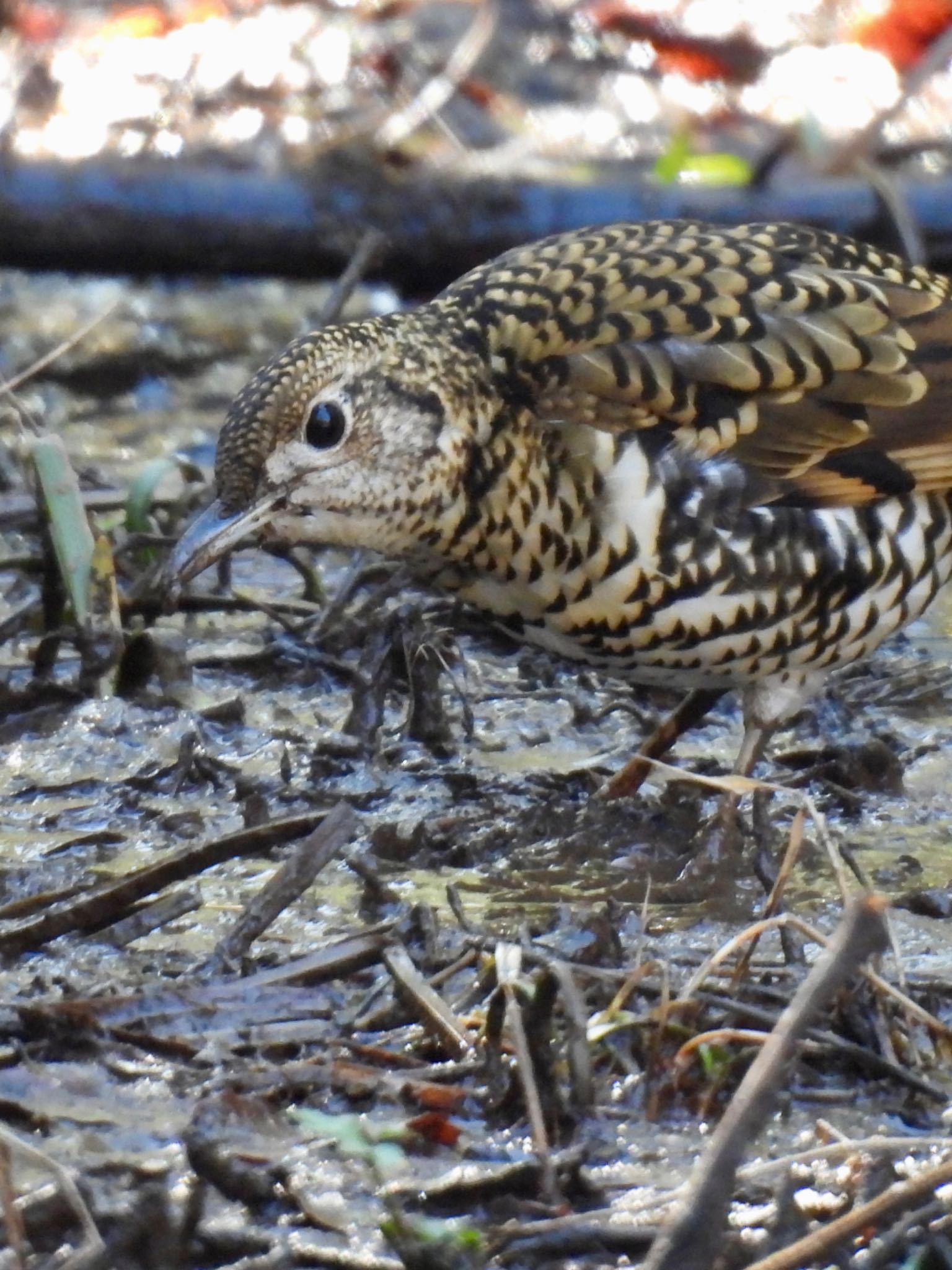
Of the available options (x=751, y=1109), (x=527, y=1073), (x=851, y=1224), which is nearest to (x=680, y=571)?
(x=527, y=1073)

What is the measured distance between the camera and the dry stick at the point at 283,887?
13.6ft

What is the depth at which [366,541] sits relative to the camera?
464 cm

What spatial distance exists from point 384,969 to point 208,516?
3.28 feet

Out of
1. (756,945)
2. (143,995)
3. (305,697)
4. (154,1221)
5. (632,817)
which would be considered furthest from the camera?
(305,697)

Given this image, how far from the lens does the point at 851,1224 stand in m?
2.71

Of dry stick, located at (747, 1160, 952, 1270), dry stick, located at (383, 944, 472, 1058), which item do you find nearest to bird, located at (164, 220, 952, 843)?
dry stick, located at (383, 944, 472, 1058)

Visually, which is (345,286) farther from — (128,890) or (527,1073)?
(527,1073)

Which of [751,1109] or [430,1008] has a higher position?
[751,1109]

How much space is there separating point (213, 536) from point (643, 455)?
3.06 feet

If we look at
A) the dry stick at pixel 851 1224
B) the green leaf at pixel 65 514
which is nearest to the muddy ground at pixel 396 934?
the dry stick at pixel 851 1224

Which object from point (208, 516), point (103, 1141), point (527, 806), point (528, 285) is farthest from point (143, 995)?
point (528, 285)

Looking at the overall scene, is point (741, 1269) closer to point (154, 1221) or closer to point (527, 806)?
point (154, 1221)

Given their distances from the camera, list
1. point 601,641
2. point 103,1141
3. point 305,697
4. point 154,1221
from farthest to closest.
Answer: point 305,697
point 601,641
point 103,1141
point 154,1221

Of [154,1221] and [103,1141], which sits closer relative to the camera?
[154,1221]
